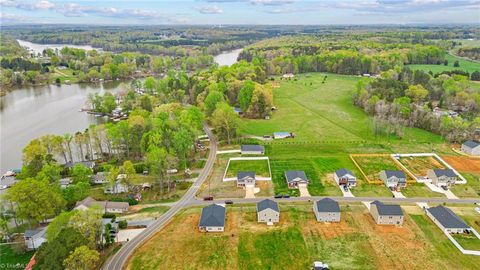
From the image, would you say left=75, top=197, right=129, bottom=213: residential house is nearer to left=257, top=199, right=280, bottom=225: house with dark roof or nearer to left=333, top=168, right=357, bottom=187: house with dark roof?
left=257, top=199, right=280, bottom=225: house with dark roof

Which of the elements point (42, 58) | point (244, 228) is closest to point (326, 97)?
point (244, 228)

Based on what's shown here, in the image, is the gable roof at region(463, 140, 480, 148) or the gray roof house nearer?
the gray roof house

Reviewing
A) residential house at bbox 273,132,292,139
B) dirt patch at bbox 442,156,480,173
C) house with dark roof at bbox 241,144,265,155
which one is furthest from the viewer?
residential house at bbox 273,132,292,139

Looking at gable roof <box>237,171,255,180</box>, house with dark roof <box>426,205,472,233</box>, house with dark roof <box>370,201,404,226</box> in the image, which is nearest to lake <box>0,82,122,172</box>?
gable roof <box>237,171,255,180</box>

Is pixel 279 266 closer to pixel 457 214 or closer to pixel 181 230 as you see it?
pixel 181 230

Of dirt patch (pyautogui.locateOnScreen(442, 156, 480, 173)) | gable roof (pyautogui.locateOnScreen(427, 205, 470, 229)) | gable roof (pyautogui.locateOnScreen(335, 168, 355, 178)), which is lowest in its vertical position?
gable roof (pyautogui.locateOnScreen(427, 205, 470, 229))

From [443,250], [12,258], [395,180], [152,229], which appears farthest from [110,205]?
[395,180]
